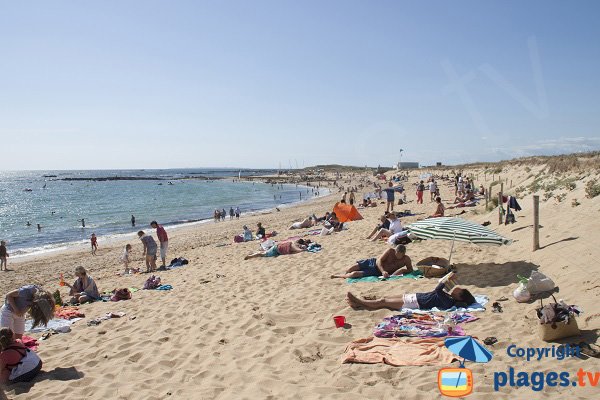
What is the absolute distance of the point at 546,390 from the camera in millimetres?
3791

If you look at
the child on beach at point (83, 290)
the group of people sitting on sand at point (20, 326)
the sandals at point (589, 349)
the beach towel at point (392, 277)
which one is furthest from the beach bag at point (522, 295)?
the child on beach at point (83, 290)

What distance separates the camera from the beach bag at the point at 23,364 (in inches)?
183

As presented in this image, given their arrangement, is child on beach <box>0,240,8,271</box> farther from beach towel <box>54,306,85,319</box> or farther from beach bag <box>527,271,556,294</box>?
beach bag <box>527,271,556,294</box>

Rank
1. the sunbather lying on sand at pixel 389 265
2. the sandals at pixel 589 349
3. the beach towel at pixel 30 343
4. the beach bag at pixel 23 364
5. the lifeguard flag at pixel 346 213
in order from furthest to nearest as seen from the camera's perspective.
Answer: the lifeguard flag at pixel 346 213
the sunbather lying on sand at pixel 389 265
the beach towel at pixel 30 343
the beach bag at pixel 23 364
the sandals at pixel 589 349

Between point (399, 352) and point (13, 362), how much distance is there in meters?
4.60

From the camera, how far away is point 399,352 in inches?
189

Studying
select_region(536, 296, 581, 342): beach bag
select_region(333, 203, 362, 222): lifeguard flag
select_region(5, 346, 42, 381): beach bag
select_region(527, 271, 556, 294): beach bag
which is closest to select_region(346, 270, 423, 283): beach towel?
select_region(527, 271, 556, 294): beach bag

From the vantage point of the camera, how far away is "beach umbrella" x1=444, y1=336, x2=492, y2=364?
4.43 metres

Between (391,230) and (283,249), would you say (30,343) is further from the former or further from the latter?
(391,230)

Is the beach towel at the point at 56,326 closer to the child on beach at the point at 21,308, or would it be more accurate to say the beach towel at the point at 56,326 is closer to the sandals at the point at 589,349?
the child on beach at the point at 21,308

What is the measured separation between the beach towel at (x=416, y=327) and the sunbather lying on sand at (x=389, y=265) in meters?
2.37

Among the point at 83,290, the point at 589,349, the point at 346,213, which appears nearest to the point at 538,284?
the point at 589,349

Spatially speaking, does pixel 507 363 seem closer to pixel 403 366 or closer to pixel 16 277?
pixel 403 366

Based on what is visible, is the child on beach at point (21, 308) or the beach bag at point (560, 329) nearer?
the beach bag at point (560, 329)
